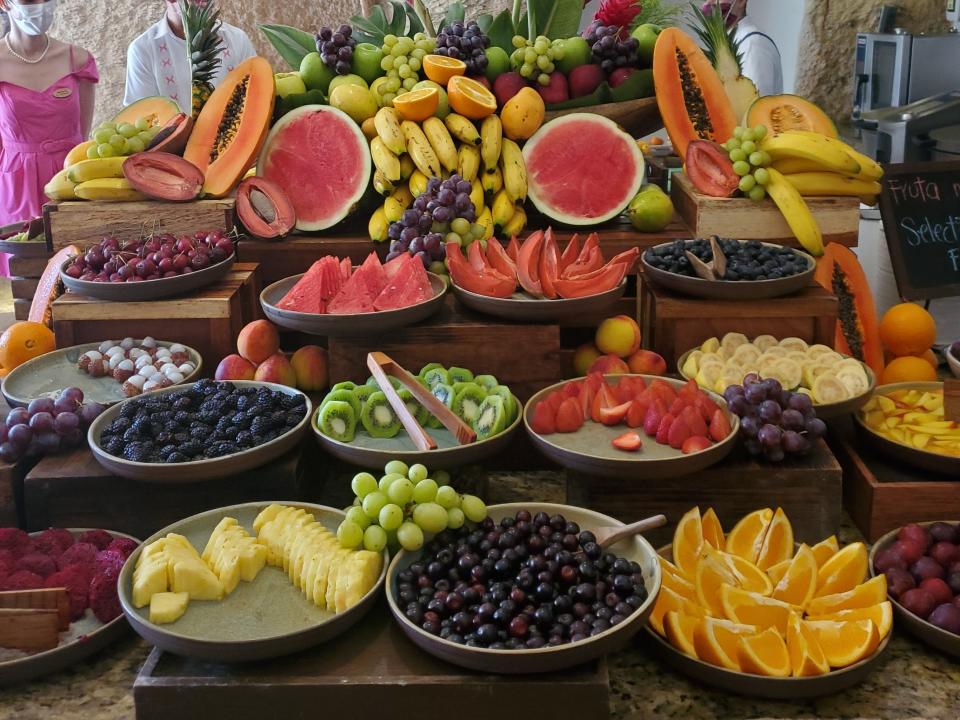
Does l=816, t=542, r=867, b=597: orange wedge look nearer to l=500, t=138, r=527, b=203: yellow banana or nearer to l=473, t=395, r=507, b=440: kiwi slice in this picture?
l=473, t=395, r=507, b=440: kiwi slice

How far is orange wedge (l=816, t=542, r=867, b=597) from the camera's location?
172cm

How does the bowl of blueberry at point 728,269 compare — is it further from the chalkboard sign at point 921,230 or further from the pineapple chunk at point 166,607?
the pineapple chunk at point 166,607

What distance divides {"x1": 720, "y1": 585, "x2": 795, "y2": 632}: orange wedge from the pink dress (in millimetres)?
4884

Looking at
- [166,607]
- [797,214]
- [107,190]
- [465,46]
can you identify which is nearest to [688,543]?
[166,607]

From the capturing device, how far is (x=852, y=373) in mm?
2184

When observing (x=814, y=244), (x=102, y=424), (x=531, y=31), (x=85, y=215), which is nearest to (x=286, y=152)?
(x=85, y=215)

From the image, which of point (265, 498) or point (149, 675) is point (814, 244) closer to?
point (265, 498)

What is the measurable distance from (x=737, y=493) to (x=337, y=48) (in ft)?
6.27

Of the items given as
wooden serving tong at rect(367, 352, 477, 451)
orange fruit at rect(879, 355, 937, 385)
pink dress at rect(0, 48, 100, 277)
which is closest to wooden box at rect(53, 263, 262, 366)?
wooden serving tong at rect(367, 352, 477, 451)

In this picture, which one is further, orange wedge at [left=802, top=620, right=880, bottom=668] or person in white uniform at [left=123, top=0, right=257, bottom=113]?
person in white uniform at [left=123, top=0, right=257, bottom=113]

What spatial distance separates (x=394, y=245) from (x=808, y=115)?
4.72ft

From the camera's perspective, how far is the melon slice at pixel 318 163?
292 cm

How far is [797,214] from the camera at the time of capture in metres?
2.71

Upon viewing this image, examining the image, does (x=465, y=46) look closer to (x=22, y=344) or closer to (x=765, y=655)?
(x=22, y=344)
